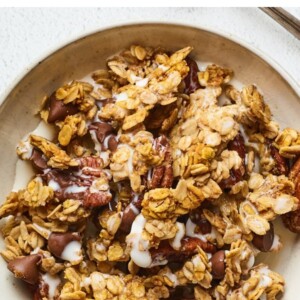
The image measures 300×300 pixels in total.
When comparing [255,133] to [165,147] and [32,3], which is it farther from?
[32,3]

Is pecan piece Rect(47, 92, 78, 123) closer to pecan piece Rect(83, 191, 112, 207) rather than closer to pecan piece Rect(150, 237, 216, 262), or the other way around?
pecan piece Rect(83, 191, 112, 207)

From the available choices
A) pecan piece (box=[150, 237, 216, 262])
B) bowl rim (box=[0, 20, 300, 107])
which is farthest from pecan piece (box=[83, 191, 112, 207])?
bowl rim (box=[0, 20, 300, 107])

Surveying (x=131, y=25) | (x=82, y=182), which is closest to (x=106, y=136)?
(x=82, y=182)

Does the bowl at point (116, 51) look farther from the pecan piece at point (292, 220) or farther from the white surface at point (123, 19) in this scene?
the white surface at point (123, 19)

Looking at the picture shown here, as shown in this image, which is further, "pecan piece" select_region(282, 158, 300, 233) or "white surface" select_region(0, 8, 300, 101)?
"white surface" select_region(0, 8, 300, 101)

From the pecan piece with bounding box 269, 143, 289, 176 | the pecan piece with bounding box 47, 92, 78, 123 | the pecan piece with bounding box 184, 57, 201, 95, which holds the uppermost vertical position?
the pecan piece with bounding box 184, 57, 201, 95

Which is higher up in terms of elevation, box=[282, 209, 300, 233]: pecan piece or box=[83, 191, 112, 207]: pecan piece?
box=[282, 209, 300, 233]: pecan piece
